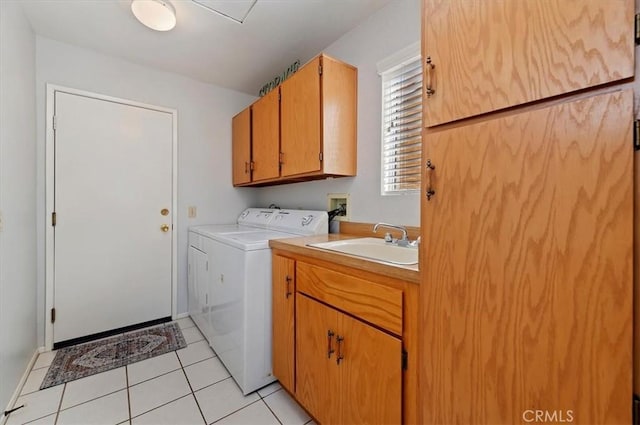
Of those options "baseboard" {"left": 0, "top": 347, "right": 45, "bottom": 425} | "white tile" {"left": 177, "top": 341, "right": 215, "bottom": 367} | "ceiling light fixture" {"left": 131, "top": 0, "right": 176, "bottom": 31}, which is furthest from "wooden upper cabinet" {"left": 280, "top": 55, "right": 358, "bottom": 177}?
"baseboard" {"left": 0, "top": 347, "right": 45, "bottom": 425}

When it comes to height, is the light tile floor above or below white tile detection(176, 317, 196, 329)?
below

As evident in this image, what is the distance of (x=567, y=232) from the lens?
23.2 inches

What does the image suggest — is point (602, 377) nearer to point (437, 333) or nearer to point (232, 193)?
point (437, 333)

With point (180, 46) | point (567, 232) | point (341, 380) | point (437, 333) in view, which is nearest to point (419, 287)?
point (437, 333)

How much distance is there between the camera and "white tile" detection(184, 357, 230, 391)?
165 centimetres

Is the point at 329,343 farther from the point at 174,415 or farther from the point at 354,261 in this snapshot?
the point at 174,415

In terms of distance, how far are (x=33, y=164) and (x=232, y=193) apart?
150cm

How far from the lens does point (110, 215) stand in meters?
2.23

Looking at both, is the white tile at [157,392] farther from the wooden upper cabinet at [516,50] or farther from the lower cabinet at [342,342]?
the wooden upper cabinet at [516,50]

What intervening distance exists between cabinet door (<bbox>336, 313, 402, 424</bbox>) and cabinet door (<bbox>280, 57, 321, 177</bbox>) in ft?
3.45

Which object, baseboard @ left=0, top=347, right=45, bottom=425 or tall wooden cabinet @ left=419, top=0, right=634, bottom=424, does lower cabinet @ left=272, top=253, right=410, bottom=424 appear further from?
baseboard @ left=0, top=347, right=45, bottom=425

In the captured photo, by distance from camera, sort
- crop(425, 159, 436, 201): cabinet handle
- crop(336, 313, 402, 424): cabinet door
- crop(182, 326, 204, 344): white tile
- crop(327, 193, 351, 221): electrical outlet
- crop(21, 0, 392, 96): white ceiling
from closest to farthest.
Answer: crop(425, 159, 436, 201): cabinet handle
crop(336, 313, 402, 424): cabinet door
crop(21, 0, 392, 96): white ceiling
crop(327, 193, 351, 221): electrical outlet
crop(182, 326, 204, 344): white tile

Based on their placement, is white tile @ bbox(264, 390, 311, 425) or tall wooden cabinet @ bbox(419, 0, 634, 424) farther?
white tile @ bbox(264, 390, 311, 425)

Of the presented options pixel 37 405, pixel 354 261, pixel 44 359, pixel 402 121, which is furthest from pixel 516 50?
pixel 44 359
